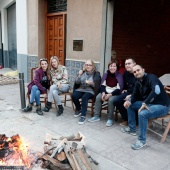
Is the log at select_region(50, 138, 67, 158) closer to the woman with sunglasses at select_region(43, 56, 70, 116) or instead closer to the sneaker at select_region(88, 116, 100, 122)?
the sneaker at select_region(88, 116, 100, 122)

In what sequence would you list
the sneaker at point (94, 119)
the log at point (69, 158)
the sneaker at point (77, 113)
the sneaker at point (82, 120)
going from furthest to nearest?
the sneaker at point (77, 113), the sneaker at point (94, 119), the sneaker at point (82, 120), the log at point (69, 158)

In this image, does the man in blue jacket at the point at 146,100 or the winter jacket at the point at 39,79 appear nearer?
the man in blue jacket at the point at 146,100

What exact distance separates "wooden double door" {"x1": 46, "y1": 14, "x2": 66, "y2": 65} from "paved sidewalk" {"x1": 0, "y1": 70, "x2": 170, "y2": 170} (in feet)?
8.35

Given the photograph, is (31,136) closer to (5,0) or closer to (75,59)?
(75,59)

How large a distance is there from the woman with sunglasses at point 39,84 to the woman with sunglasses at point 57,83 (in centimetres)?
15

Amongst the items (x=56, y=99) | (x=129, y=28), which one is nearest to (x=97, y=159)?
(x=56, y=99)

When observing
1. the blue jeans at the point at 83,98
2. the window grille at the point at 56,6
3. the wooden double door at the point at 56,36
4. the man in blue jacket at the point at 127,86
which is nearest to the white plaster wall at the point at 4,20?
the window grille at the point at 56,6

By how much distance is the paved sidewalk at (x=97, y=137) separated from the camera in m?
3.31

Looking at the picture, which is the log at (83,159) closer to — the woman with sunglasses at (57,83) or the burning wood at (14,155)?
the burning wood at (14,155)

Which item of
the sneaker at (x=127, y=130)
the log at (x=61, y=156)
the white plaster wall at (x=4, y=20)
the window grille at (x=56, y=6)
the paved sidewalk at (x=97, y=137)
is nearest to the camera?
the log at (x=61, y=156)

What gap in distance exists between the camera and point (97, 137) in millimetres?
4125

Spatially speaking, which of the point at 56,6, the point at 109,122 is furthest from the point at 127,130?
the point at 56,6

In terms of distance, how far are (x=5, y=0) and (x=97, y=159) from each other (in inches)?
461

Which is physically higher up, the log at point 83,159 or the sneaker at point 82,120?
the log at point 83,159
